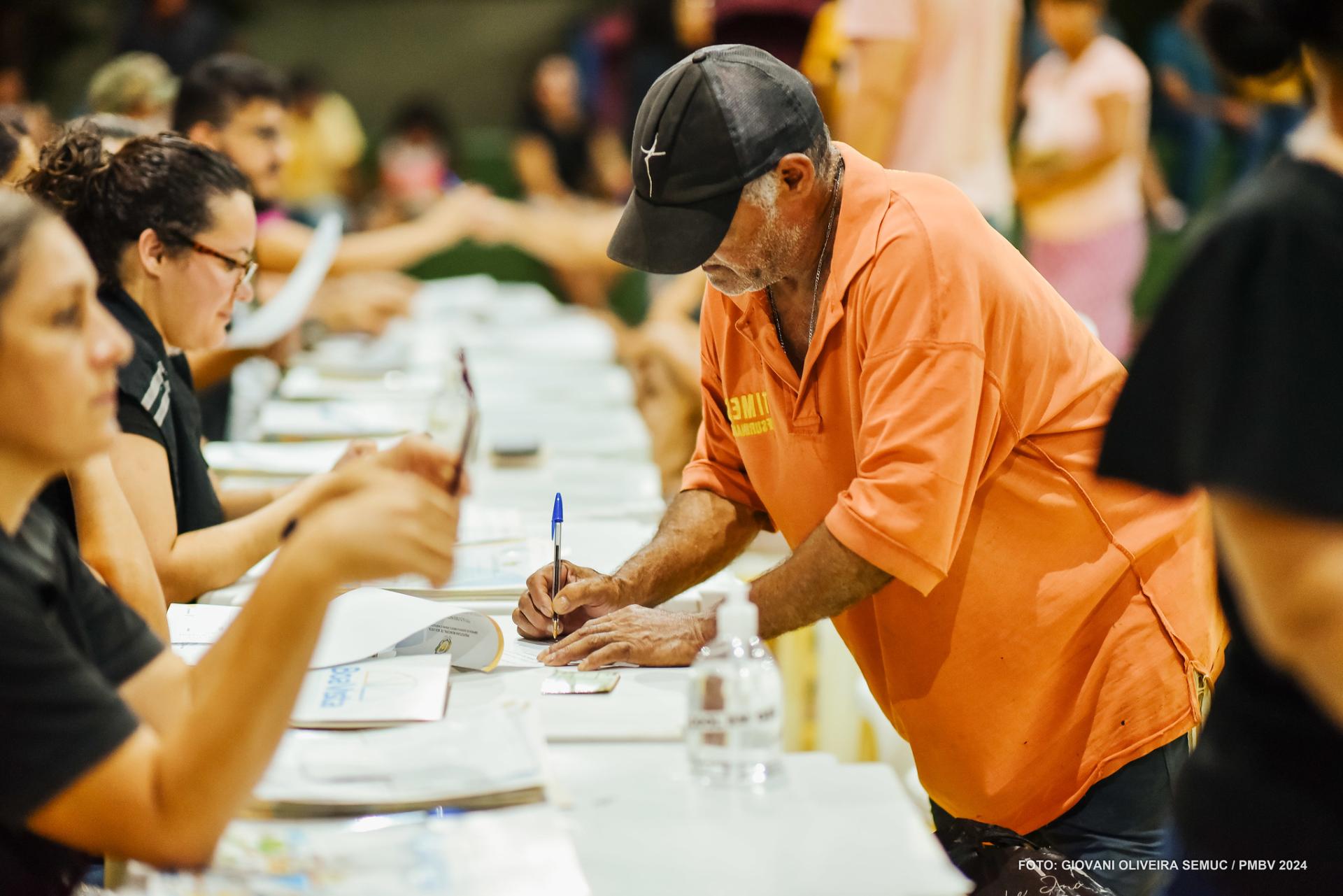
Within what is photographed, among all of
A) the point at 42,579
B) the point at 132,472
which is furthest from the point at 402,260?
the point at 42,579

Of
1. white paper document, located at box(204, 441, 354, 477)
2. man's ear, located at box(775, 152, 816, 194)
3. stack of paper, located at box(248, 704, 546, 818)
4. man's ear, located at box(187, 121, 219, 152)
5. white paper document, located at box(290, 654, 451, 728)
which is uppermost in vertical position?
man's ear, located at box(775, 152, 816, 194)

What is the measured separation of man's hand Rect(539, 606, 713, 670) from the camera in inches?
68.2

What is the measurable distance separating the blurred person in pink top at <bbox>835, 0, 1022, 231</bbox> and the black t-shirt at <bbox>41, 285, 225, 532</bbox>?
2.20 m

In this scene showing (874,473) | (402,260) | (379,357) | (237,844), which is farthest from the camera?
(402,260)

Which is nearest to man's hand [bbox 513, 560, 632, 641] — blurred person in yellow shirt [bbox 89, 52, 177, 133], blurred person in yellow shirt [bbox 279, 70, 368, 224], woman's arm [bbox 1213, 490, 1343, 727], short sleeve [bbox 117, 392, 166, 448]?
short sleeve [bbox 117, 392, 166, 448]

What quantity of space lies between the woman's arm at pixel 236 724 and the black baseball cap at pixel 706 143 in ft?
2.02

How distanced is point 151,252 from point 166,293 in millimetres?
72

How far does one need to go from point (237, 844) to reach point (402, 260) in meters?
4.18

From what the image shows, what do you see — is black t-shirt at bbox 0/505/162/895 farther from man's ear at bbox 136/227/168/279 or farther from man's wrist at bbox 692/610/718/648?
man's ear at bbox 136/227/168/279

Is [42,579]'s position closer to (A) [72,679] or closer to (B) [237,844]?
(A) [72,679]

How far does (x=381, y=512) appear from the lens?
1189 mm

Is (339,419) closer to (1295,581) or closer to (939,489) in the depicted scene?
(939,489)

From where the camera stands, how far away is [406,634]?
1807 millimetres

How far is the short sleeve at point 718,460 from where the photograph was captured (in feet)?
6.72
